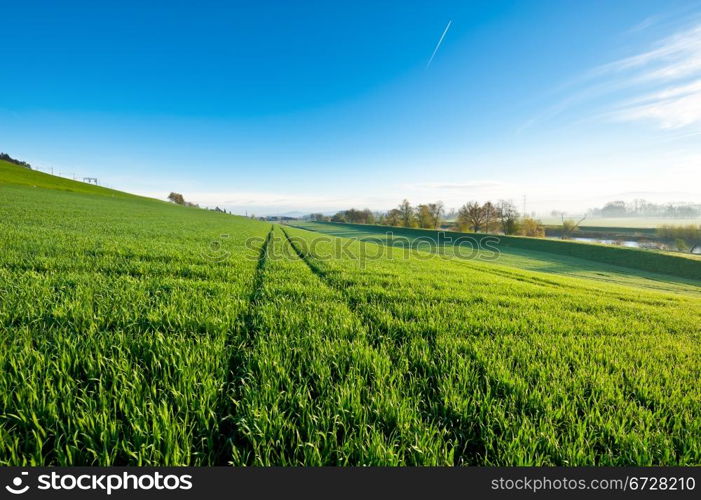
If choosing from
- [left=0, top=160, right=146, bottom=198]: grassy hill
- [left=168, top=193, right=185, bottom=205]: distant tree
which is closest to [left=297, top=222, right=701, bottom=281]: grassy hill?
[left=0, top=160, right=146, bottom=198]: grassy hill

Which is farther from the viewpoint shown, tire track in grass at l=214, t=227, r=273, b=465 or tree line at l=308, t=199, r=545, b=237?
tree line at l=308, t=199, r=545, b=237

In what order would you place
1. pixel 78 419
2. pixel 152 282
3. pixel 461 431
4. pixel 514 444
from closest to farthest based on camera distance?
pixel 78 419, pixel 514 444, pixel 461 431, pixel 152 282

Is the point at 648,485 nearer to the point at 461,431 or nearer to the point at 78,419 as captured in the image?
the point at 461,431

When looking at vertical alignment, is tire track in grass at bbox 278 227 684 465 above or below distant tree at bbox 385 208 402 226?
below

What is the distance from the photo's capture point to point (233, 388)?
235 centimetres

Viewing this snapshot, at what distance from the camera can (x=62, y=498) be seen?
5.44ft

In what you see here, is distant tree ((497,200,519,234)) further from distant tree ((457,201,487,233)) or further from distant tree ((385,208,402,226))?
distant tree ((385,208,402,226))

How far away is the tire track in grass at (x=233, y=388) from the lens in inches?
68.6

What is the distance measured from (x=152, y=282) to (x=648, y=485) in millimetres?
7316

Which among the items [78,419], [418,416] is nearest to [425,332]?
[418,416]

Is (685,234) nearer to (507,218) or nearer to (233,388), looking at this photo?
(507,218)

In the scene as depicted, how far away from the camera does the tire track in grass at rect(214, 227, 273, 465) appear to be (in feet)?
5.72

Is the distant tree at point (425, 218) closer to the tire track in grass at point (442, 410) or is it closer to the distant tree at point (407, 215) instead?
the distant tree at point (407, 215)

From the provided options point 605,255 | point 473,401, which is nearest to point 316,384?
point 473,401
